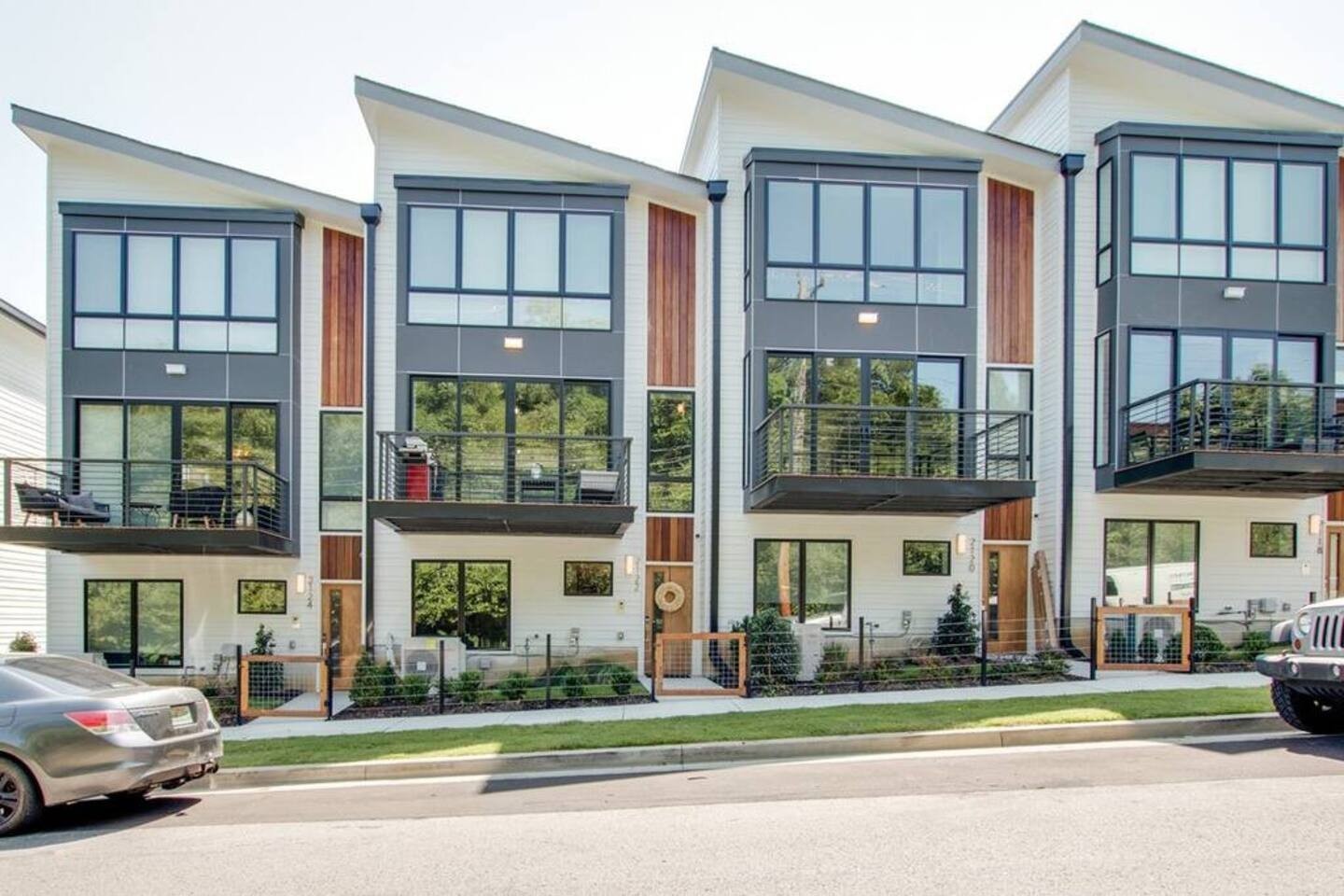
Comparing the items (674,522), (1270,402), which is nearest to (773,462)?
(674,522)

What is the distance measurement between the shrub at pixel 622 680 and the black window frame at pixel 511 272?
5.85 meters

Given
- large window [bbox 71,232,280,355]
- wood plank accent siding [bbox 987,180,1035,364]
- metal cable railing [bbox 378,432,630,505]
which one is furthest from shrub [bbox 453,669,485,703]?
wood plank accent siding [bbox 987,180,1035,364]

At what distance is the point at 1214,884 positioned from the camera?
5793 mm

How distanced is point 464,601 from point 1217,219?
47.0ft

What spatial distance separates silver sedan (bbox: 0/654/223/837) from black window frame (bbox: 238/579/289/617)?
30.9ft

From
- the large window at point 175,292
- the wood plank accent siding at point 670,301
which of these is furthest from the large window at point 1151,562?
the large window at point 175,292

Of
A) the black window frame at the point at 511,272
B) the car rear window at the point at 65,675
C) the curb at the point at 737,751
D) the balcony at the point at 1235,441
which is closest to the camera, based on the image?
the car rear window at the point at 65,675

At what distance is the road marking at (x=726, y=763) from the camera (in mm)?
9922

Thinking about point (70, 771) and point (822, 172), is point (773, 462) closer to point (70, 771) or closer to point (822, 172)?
point (822, 172)

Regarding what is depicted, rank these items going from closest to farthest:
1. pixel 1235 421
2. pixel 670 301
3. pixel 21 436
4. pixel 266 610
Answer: pixel 1235 421, pixel 266 610, pixel 670 301, pixel 21 436

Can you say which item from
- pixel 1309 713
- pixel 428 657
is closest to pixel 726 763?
pixel 1309 713

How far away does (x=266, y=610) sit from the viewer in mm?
18000

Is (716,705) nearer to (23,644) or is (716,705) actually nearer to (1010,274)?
(1010,274)

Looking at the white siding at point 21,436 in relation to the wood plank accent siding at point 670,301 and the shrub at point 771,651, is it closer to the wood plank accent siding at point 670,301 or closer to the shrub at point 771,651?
the wood plank accent siding at point 670,301
